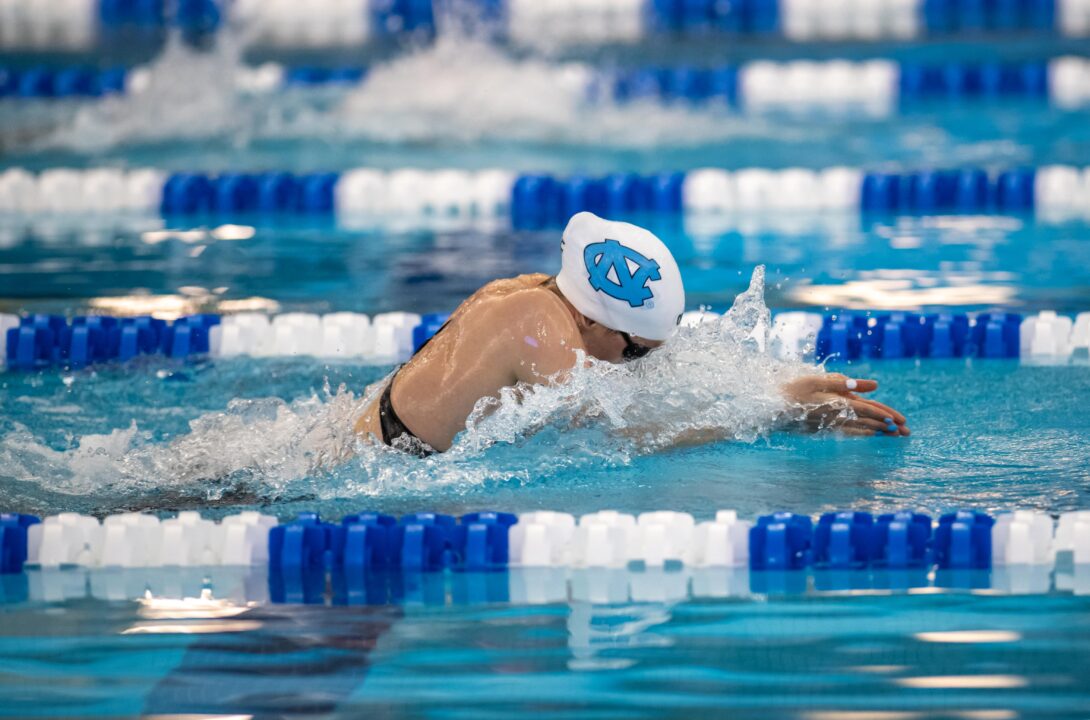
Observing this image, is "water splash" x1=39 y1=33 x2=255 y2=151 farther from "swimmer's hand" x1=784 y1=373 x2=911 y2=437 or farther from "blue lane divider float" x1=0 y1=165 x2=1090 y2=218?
"swimmer's hand" x1=784 y1=373 x2=911 y2=437

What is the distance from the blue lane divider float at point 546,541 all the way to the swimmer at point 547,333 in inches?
9.2

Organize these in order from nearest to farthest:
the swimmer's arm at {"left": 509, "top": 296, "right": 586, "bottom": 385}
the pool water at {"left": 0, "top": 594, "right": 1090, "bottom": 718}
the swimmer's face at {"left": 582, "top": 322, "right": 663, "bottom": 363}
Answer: the pool water at {"left": 0, "top": 594, "right": 1090, "bottom": 718}
the swimmer's arm at {"left": 509, "top": 296, "right": 586, "bottom": 385}
the swimmer's face at {"left": 582, "top": 322, "right": 663, "bottom": 363}

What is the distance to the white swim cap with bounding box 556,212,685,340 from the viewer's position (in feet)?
10.5

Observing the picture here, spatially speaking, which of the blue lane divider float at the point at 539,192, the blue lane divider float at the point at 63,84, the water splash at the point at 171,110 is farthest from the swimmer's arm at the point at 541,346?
the blue lane divider float at the point at 63,84

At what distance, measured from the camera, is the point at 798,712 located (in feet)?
7.88

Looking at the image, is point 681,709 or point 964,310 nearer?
point 681,709

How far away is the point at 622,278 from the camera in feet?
10.4

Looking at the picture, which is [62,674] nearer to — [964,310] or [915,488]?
[915,488]

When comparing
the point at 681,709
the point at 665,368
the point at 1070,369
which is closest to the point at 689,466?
the point at 665,368

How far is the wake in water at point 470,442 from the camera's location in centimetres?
335

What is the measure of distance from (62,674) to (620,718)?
97cm

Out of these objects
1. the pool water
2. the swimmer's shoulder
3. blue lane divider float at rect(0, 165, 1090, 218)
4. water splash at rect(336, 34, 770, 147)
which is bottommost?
the pool water

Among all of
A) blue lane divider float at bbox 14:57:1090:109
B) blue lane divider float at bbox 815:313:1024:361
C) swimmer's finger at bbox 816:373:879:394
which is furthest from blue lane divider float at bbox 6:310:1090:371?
blue lane divider float at bbox 14:57:1090:109

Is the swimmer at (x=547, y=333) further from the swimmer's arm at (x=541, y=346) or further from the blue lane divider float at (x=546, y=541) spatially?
the blue lane divider float at (x=546, y=541)
